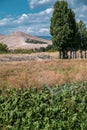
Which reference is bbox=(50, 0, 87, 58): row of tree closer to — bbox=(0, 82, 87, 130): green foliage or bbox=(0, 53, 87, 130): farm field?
bbox=(0, 53, 87, 130): farm field

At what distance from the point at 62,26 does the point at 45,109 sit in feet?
192

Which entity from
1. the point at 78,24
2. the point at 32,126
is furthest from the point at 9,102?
the point at 78,24

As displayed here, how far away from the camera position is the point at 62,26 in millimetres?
74188

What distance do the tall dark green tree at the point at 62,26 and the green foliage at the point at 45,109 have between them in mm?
52716

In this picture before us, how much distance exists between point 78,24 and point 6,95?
6990cm

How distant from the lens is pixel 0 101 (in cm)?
1880

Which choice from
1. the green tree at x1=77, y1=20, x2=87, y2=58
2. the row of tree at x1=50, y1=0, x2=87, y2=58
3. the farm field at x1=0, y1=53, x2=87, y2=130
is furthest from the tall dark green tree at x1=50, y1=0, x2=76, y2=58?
the farm field at x1=0, y1=53, x2=87, y2=130

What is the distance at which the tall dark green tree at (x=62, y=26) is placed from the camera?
73500 mm

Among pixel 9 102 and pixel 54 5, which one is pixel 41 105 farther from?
pixel 54 5

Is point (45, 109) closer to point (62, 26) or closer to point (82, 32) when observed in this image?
point (62, 26)

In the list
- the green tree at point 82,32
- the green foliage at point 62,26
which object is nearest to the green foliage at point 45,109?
the green foliage at point 62,26

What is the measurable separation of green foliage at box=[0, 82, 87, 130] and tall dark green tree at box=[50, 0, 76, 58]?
52.7 metres

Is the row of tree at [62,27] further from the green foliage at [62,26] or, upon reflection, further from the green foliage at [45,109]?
the green foliage at [45,109]

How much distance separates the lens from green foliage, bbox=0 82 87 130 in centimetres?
1436
